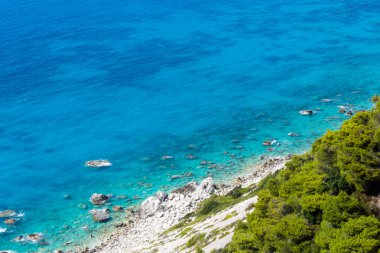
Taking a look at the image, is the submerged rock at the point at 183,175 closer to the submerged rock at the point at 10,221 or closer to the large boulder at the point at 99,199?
the large boulder at the point at 99,199

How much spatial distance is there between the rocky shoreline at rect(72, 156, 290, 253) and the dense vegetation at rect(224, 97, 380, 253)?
21022mm

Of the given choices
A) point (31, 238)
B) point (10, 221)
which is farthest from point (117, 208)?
point (10, 221)

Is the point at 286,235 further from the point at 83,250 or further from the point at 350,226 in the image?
the point at 83,250

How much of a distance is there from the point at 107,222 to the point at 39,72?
57.5 meters

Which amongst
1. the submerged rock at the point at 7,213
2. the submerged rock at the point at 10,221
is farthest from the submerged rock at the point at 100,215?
the submerged rock at the point at 7,213

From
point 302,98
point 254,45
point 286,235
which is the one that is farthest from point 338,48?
point 286,235

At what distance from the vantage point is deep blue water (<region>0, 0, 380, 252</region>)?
74.6 meters

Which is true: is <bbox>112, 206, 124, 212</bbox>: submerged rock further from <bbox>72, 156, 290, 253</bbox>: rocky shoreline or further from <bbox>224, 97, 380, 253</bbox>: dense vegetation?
<bbox>224, 97, 380, 253</bbox>: dense vegetation

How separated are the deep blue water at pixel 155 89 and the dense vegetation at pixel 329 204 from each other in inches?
1254

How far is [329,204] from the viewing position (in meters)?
32.7

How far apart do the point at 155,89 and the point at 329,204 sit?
72934mm

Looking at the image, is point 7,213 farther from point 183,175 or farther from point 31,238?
point 183,175

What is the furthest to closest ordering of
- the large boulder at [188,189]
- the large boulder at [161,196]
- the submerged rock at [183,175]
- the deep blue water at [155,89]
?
the deep blue water at [155,89], the submerged rock at [183,175], the large boulder at [188,189], the large boulder at [161,196]

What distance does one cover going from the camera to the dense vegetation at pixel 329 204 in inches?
1204
